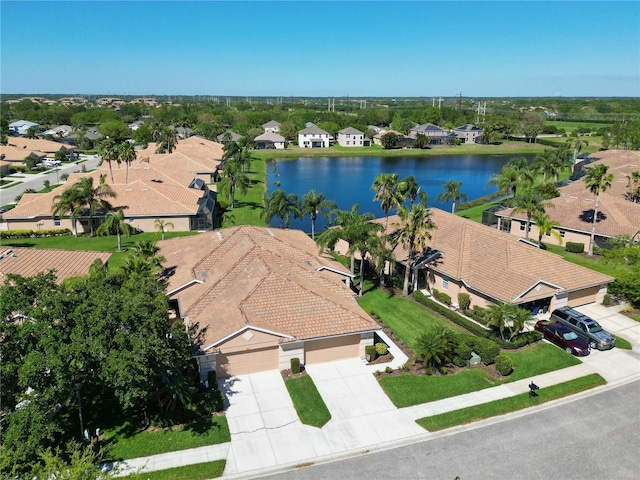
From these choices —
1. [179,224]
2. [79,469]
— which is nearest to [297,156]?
[179,224]

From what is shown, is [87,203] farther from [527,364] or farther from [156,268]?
[527,364]

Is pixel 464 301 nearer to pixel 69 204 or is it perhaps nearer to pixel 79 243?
pixel 79 243

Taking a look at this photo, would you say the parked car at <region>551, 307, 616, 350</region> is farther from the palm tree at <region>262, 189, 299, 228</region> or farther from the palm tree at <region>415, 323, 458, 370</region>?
the palm tree at <region>262, 189, 299, 228</region>

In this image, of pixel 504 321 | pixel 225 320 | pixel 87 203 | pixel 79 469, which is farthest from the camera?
pixel 87 203

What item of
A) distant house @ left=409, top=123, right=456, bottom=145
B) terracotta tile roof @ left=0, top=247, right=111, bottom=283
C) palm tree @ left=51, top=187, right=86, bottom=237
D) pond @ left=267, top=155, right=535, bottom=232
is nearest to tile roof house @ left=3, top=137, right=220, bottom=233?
palm tree @ left=51, top=187, right=86, bottom=237

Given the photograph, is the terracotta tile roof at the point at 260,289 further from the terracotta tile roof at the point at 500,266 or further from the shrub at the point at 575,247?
the shrub at the point at 575,247

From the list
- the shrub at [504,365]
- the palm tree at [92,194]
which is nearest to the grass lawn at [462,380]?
the shrub at [504,365]

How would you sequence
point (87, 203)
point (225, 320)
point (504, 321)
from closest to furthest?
point (225, 320) → point (504, 321) → point (87, 203)

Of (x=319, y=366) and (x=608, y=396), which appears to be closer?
(x=608, y=396)
